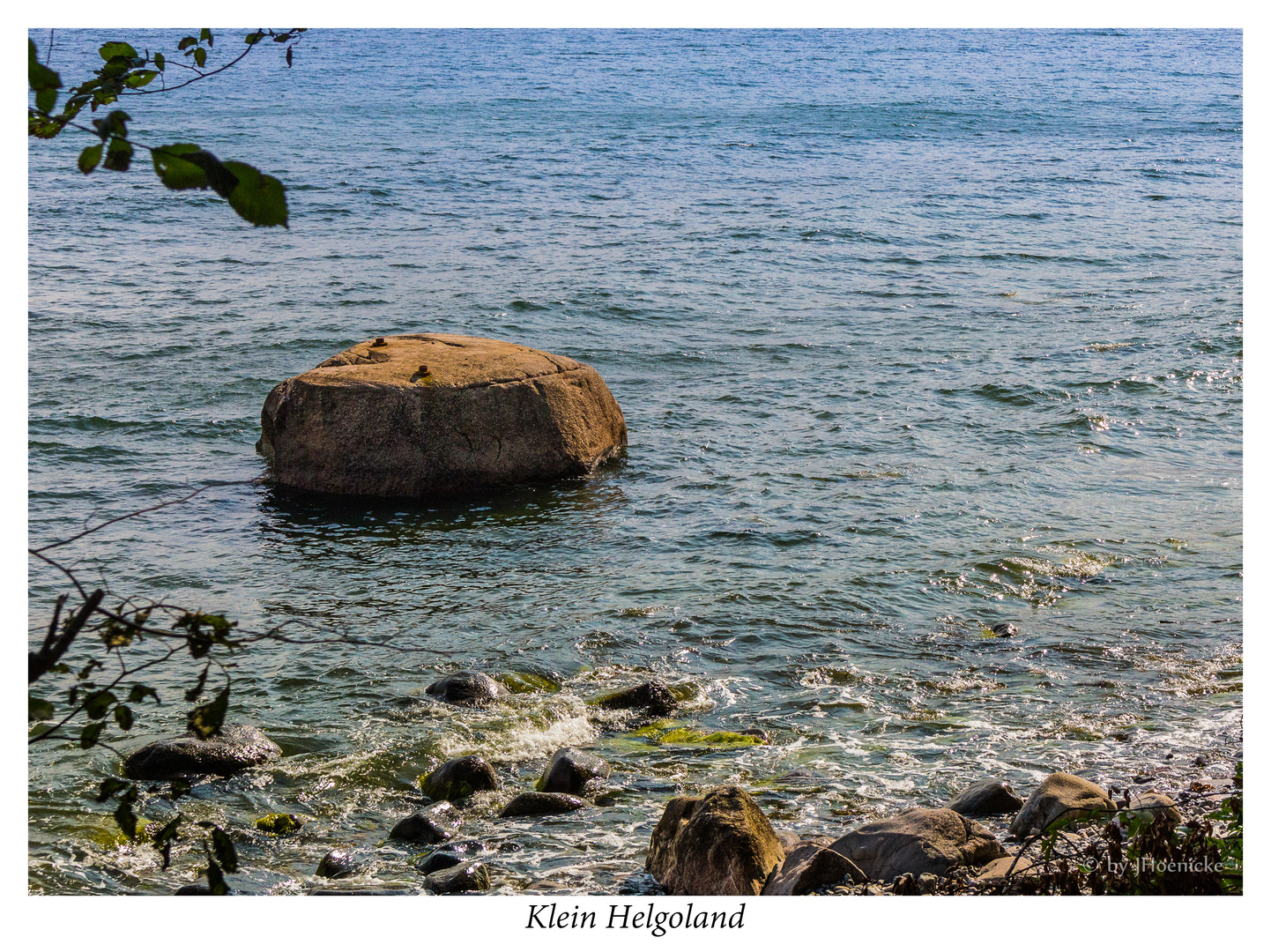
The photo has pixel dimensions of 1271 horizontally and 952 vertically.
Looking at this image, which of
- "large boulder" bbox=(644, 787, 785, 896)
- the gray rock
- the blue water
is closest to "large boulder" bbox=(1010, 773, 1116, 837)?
the blue water

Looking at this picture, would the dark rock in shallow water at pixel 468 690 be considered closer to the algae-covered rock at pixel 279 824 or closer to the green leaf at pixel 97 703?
the algae-covered rock at pixel 279 824

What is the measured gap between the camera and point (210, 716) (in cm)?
232

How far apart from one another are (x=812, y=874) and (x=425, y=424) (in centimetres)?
642

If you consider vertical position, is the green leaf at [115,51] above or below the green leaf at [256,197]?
above

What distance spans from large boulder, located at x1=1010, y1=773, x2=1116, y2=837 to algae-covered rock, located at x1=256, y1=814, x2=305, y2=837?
3498mm

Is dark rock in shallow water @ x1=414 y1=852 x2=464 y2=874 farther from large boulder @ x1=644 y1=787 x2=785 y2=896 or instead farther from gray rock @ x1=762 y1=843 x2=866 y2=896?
gray rock @ x1=762 y1=843 x2=866 y2=896

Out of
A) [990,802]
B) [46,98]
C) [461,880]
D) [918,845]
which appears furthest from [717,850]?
[46,98]

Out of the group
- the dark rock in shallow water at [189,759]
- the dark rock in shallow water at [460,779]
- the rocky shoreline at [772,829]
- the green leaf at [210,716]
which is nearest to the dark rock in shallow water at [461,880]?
the rocky shoreline at [772,829]

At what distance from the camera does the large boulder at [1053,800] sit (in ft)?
17.0

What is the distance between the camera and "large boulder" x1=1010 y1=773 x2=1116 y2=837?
5168mm

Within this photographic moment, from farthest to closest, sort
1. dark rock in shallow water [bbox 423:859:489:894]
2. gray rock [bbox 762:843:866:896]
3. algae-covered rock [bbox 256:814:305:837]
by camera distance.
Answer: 1. algae-covered rock [bbox 256:814:305:837]
2. dark rock in shallow water [bbox 423:859:489:894]
3. gray rock [bbox 762:843:866:896]

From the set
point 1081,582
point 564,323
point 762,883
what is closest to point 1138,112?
point 564,323

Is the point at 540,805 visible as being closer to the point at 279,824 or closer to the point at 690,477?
the point at 279,824

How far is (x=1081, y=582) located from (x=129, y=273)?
50.9 feet
